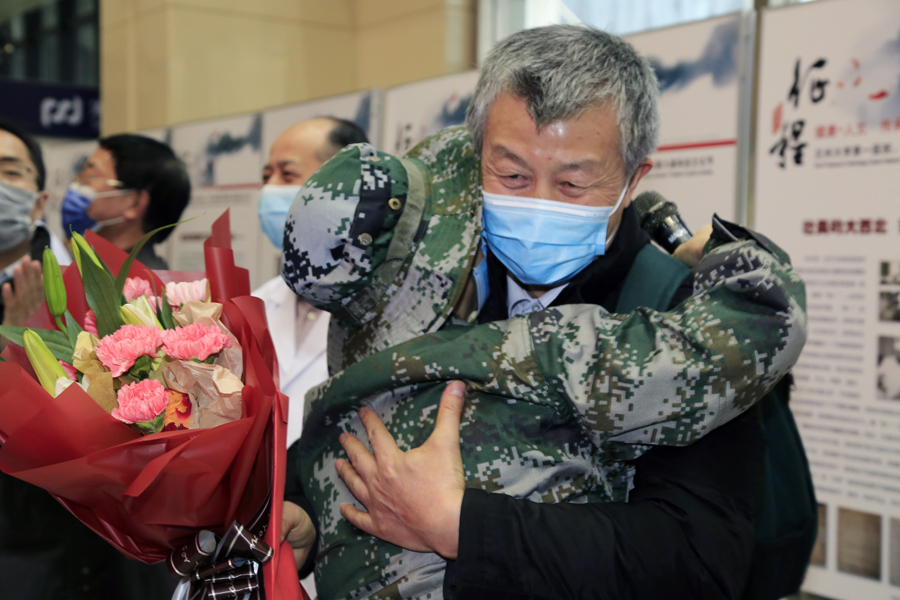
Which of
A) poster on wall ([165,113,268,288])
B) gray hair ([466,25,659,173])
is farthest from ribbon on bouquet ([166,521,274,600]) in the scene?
poster on wall ([165,113,268,288])

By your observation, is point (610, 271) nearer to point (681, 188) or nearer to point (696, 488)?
point (696, 488)

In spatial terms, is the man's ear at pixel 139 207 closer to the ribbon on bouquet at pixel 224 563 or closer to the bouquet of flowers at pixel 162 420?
the bouquet of flowers at pixel 162 420

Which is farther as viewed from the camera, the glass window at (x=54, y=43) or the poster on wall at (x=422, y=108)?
the glass window at (x=54, y=43)

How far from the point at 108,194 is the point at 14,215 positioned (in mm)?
361

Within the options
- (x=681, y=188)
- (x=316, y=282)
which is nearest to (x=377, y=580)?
(x=316, y=282)

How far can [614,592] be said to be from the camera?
3.14 ft

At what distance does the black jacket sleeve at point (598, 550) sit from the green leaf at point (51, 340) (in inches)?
23.0

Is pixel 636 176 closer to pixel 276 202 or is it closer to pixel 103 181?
pixel 276 202

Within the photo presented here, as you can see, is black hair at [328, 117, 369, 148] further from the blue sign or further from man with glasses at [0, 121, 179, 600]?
the blue sign

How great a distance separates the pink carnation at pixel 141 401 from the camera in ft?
2.85

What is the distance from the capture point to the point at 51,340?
1.01m

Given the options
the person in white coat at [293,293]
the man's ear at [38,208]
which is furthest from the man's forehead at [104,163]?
the person in white coat at [293,293]

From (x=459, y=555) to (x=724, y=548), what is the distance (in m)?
0.36

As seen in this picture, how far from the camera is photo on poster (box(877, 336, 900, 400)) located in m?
2.19
